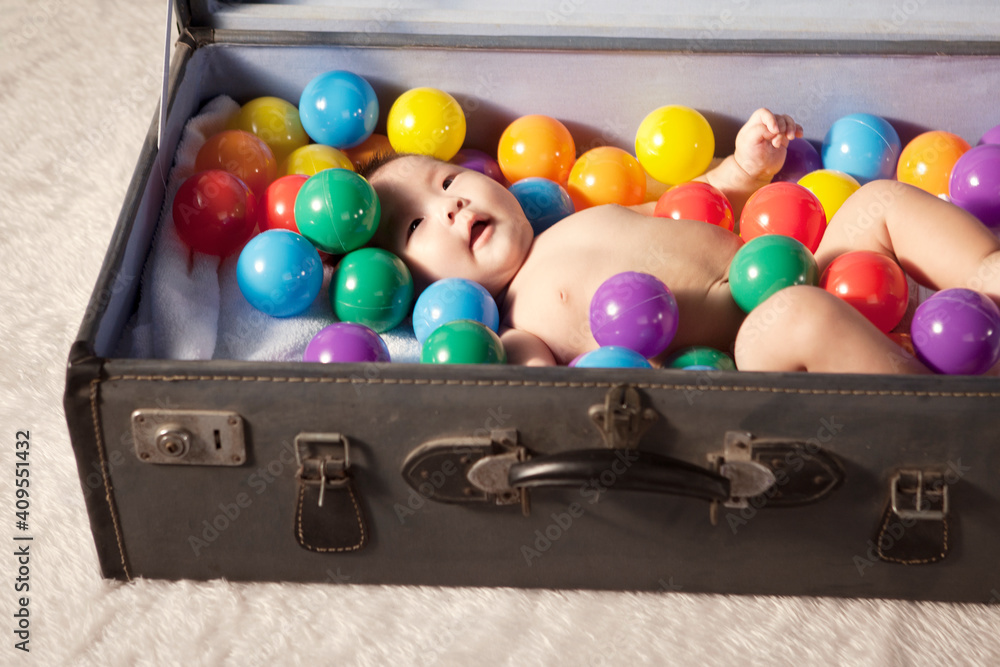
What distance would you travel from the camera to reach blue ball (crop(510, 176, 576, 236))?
1.48 metres

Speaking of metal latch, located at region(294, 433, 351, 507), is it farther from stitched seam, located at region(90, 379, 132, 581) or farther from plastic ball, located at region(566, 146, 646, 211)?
plastic ball, located at region(566, 146, 646, 211)

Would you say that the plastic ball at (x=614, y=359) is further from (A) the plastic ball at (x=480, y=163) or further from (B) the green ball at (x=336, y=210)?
(A) the plastic ball at (x=480, y=163)

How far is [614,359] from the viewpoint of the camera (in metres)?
1.10

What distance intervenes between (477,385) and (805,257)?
545 millimetres

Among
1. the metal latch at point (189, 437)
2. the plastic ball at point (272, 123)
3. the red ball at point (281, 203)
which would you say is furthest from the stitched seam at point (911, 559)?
the plastic ball at point (272, 123)

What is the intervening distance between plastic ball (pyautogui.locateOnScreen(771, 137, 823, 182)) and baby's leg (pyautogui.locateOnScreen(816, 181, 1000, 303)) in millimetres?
289

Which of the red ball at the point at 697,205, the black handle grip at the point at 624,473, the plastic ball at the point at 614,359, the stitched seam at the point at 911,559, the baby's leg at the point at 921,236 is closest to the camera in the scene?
the black handle grip at the point at 624,473

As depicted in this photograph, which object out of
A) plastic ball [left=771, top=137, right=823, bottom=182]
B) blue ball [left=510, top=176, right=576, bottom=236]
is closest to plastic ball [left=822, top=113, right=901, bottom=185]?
plastic ball [left=771, top=137, right=823, bottom=182]

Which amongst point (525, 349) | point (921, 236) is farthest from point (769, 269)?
point (525, 349)

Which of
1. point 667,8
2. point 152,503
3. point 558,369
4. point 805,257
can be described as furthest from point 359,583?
point 667,8

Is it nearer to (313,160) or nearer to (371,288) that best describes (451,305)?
(371,288)

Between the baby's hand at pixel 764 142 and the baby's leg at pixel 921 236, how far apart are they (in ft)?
0.68

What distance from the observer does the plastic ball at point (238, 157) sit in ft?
4.75

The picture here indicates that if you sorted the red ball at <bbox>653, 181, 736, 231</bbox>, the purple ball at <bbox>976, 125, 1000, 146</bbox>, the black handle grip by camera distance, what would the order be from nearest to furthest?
the black handle grip < the red ball at <bbox>653, 181, 736, 231</bbox> < the purple ball at <bbox>976, 125, 1000, 146</bbox>
